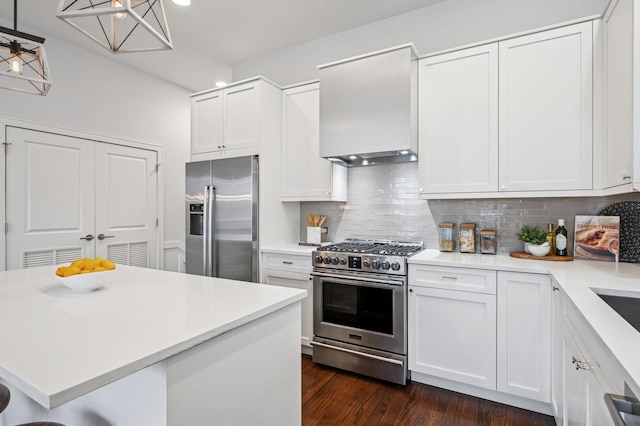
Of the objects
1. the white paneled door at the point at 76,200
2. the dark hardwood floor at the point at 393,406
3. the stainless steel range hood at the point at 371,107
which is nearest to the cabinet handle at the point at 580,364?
the dark hardwood floor at the point at 393,406

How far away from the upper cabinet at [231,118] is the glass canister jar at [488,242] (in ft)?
6.72

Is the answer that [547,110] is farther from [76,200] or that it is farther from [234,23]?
[76,200]

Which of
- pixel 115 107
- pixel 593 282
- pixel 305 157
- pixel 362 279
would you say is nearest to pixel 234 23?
pixel 305 157

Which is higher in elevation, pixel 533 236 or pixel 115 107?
pixel 115 107

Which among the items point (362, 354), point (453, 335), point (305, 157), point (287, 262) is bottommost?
point (362, 354)

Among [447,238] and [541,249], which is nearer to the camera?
[541,249]

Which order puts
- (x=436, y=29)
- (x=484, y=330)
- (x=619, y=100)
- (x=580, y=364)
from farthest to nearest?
1. (x=436, y=29)
2. (x=484, y=330)
3. (x=619, y=100)
4. (x=580, y=364)

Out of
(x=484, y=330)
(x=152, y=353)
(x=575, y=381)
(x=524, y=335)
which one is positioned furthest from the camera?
(x=484, y=330)

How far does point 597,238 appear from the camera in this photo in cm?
225

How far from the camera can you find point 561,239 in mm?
2326

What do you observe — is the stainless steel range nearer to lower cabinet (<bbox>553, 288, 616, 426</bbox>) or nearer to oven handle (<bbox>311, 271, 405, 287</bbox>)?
oven handle (<bbox>311, 271, 405, 287</bbox>)

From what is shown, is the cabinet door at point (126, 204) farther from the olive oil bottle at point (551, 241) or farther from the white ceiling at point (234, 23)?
the olive oil bottle at point (551, 241)

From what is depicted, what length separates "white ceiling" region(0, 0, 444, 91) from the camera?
292cm

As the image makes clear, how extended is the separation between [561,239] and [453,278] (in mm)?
804
